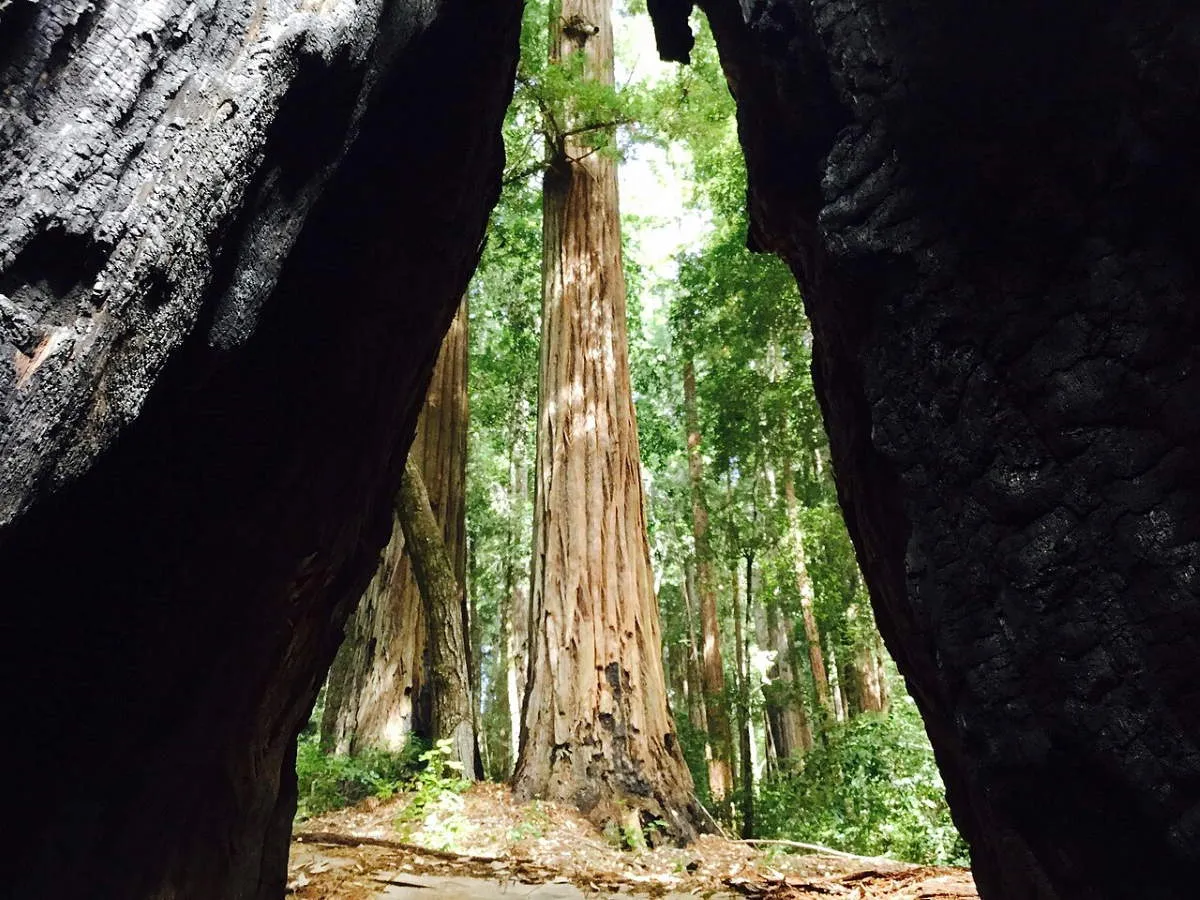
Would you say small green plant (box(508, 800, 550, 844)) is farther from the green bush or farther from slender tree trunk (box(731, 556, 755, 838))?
slender tree trunk (box(731, 556, 755, 838))

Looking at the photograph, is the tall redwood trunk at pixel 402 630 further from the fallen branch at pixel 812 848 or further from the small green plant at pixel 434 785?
the fallen branch at pixel 812 848

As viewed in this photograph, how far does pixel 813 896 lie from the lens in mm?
4359

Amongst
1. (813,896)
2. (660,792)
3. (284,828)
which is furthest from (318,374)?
(660,792)

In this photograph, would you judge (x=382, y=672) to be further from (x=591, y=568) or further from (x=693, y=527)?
(x=693, y=527)

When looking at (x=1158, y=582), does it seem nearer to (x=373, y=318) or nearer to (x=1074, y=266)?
(x=1074, y=266)

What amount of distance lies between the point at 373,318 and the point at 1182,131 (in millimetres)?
2325

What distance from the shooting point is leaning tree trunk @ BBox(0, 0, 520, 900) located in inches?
54.8

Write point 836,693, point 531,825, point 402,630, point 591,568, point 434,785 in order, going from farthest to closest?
point 836,693 → point 402,630 → point 591,568 → point 434,785 → point 531,825

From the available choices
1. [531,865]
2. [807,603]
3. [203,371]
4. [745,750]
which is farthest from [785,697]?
[203,371]

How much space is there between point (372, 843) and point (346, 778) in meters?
1.55

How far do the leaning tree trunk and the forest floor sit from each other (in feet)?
5.11

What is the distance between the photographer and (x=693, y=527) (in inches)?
508

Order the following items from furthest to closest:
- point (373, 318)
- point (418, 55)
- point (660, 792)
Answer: point (660, 792) < point (373, 318) < point (418, 55)

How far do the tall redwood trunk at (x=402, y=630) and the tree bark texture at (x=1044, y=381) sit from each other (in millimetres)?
5354
